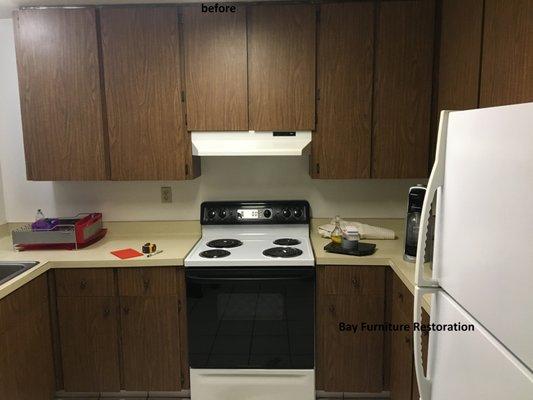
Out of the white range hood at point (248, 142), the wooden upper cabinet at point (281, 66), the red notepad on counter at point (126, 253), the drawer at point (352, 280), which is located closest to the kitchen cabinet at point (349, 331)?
the drawer at point (352, 280)

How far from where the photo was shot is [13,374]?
188 cm

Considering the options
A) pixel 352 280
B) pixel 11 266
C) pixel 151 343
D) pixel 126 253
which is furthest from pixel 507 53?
pixel 11 266

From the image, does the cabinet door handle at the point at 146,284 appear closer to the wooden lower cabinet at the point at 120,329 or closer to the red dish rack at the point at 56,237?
the wooden lower cabinet at the point at 120,329

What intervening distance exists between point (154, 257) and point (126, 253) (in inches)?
8.0

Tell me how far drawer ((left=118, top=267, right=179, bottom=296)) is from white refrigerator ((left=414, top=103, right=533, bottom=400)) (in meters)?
1.39

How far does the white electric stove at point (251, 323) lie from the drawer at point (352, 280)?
90mm

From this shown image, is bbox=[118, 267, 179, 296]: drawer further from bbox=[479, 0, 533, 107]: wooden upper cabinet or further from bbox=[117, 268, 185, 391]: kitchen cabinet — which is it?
bbox=[479, 0, 533, 107]: wooden upper cabinet

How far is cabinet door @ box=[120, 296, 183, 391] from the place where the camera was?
2.22m

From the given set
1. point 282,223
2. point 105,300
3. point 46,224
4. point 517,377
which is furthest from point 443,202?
point 46,224

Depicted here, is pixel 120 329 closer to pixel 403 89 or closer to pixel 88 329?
pixel 88 329

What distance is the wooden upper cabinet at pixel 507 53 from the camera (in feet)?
4.34

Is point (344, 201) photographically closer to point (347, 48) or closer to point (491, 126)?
point (347, 48)

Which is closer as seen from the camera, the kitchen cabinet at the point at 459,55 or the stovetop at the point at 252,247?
the kitchen cabinet at the point at 459,55

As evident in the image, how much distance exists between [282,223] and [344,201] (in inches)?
17.6
